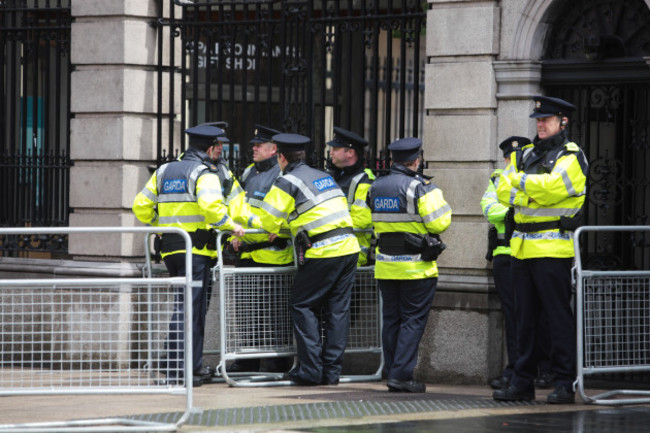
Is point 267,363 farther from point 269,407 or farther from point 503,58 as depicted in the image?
point 503,58

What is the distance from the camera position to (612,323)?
29.6 feet

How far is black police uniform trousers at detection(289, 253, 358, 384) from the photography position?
9.79 m

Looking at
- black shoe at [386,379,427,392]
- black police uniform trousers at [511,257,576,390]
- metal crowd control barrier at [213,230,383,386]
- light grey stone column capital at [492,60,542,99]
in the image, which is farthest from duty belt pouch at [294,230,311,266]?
light grey stone column capital at [492,60,542,99]

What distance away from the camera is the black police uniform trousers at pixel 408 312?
9.54 m

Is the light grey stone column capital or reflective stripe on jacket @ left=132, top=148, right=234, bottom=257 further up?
the light grey stone column capital

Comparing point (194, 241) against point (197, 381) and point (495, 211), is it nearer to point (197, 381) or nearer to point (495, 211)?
point (197, 381)

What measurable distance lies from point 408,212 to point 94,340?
2808 mm

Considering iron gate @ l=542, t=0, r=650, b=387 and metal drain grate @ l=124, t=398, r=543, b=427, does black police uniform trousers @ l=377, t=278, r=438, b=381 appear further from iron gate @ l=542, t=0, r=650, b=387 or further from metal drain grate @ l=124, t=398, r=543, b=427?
iron gate @ l=542, t=0, r=650, b=387

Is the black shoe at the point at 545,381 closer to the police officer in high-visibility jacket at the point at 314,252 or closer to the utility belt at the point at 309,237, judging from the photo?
the police officer in high-visibility jacket at the point at 314,252

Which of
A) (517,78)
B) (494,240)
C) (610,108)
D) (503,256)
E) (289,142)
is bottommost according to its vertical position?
(503,256)

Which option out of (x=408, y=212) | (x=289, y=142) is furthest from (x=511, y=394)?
(x=289, y=142)

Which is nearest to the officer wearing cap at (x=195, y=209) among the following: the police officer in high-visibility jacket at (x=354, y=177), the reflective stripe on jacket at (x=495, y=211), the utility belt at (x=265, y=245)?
the utility belt at (x=265, y=245)

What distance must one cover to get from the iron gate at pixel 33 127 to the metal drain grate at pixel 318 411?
471cm

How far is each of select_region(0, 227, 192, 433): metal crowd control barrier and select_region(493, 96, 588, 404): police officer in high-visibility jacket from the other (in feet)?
8.24
